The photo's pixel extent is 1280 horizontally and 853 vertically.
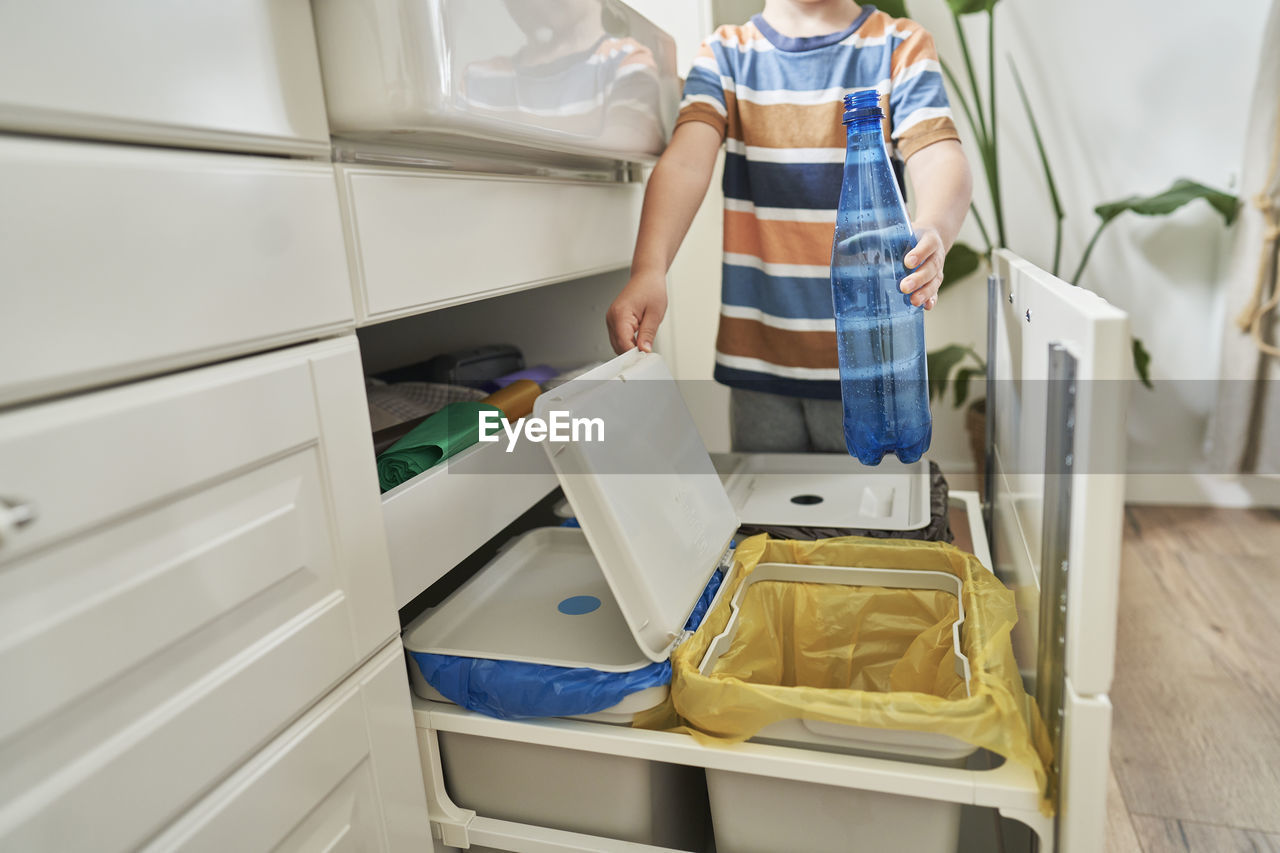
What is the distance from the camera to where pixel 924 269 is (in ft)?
2.31

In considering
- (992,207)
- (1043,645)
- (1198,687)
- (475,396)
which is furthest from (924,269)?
(992,207)

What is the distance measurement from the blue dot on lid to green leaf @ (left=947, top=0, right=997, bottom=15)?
1.43 meters

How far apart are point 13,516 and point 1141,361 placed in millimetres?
2088

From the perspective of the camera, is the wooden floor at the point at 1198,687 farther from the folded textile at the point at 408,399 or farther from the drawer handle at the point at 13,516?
the drawer handle at the point at 13,516

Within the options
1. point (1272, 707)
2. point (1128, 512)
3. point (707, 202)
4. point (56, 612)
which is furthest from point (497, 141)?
point (1128, 512)

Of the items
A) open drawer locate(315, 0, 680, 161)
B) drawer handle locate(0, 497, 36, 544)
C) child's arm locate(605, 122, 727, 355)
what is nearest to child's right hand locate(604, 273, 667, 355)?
child's arm locate(605, 122, 727, 355)

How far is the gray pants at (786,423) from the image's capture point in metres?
1.20

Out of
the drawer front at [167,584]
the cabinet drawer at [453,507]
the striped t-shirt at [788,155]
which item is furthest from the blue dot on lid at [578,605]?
the striped t-shirt at [788,155]

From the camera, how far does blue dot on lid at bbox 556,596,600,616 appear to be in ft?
2.65

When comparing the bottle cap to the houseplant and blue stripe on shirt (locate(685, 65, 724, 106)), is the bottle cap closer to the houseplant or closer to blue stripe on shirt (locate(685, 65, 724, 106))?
blue stripe on shirt (locate(685, 65, 724, 106))

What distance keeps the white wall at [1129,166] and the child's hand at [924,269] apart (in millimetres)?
1051

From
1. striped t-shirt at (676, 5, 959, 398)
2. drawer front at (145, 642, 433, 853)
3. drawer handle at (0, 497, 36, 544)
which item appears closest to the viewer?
drawer handle at (0, 497, 36, 544)

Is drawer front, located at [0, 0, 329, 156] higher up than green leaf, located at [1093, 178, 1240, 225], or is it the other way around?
drawer front, located at [0, 0, 329, 156]

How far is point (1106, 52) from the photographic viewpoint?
6.29 feet
